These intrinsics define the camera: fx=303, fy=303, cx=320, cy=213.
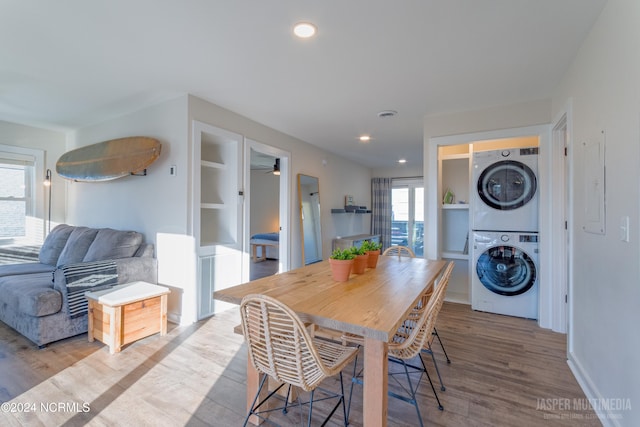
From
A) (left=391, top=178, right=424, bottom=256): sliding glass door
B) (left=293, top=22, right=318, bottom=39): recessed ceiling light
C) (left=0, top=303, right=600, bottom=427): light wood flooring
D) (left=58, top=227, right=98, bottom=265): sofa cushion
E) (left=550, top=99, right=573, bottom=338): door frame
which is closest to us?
(left=0, top=303, right=600, bottom=427): light wood flooring

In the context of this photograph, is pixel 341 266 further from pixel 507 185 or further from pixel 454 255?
pixel 454 255

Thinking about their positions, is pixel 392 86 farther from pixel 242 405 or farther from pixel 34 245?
pixel 34 245

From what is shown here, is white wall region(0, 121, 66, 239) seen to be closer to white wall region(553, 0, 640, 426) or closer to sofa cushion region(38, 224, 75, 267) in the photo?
sofa cushion region(38, 224, 75, 267)

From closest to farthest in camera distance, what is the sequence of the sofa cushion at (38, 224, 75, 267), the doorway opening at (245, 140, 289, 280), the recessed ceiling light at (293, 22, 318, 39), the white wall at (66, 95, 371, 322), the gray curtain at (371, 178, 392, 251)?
1. the recessed ceiling light at (293, 22, 318, 39)
2. the white wall at (66, 95, 371, 322)
3. the sofa cushion at (38, 224, 75, 267)
4. the doorway opening at (245, 140, 289, 280)
5. the gray curtain at (371, 178, 392, 251)

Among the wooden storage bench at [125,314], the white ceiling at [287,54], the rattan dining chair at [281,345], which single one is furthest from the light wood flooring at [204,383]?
the white ceiling at [287,54]

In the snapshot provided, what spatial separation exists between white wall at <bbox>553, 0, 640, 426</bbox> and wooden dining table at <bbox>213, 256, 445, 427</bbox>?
933 mm

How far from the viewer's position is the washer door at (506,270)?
3.33m

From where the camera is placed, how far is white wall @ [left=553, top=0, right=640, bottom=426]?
1.42 metres

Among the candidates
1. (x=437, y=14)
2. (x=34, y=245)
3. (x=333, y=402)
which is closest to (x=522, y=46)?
(x=437, y=14)

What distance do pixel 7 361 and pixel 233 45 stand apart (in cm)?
296

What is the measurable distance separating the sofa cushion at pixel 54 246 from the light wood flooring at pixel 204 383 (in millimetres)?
1028

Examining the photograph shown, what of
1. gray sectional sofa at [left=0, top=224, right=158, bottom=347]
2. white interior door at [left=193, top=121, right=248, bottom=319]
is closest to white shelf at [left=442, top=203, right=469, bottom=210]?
white interior door at [left=193, top=121, right=248, bottom=319]

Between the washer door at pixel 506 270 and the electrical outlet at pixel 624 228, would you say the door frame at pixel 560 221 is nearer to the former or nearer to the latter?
the washer door at pixel 506 270

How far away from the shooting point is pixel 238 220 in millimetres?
3674
